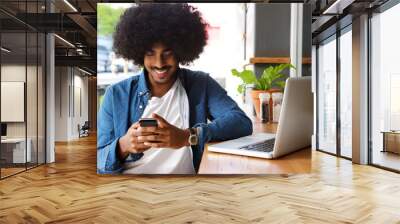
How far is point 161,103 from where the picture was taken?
4.74 meters

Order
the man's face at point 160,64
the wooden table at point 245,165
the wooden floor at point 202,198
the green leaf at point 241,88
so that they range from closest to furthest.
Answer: the wooden floor at point 202,198 → the wooden table at point 245,165 → the man's face at point 160,64 → the green leaf at point 241,88

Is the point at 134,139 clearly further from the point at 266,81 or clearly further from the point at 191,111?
the point at 266,81

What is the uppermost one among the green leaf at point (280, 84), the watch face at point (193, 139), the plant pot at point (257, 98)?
the green leaf at point (280, 84)

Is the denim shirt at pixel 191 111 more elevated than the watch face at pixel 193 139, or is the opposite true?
the denim shirt at pixel 191 111

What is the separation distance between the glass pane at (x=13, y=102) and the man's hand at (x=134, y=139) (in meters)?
2.18

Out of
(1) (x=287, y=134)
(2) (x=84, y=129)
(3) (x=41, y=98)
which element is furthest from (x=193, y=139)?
(2) (x=84, y=129)

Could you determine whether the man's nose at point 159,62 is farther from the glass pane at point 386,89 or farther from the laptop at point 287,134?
the glass pane at point 386,89

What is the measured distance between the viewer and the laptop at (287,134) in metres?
4.52

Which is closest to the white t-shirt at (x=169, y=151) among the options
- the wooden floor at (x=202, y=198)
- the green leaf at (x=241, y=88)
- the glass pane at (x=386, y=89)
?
the wooden floor at (x=202, y=198)

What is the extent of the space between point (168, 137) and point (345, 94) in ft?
15.9

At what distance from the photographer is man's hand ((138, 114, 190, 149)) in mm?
4754

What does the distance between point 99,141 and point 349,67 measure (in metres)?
5.21

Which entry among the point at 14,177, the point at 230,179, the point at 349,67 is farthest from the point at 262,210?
the point at 349,67

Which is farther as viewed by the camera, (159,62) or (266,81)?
(266,81)
